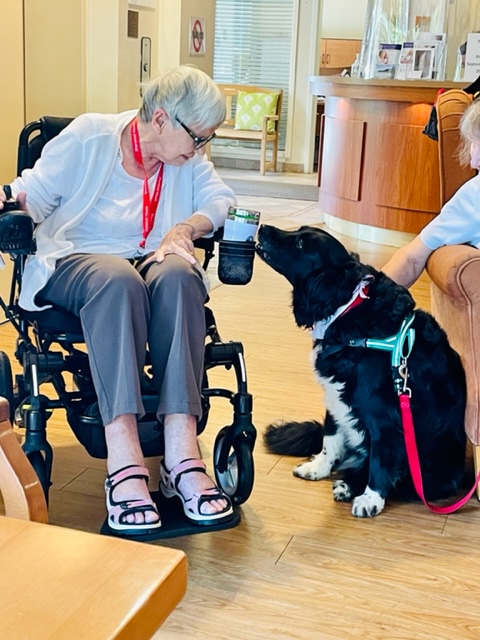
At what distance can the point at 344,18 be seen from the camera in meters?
10.2

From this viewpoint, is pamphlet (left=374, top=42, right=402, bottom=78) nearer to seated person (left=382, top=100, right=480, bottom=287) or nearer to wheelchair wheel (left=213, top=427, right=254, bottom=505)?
seated person (left=382, top=100, right=480, bottom=287)

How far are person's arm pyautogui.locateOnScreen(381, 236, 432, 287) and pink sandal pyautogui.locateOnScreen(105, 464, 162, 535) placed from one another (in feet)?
3.31

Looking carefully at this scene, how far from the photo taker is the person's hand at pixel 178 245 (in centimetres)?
197

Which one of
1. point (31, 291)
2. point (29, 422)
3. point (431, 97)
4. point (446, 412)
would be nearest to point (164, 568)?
point (29, 422)

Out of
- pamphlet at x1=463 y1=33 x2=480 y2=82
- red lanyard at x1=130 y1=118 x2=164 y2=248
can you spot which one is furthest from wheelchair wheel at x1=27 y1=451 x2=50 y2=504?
pamphlet at x1=463 y1=33 x2=480 y2=82

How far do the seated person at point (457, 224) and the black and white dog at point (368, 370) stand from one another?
0.30 metres

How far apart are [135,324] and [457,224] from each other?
3.17 feet

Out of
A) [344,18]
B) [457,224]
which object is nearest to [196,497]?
[457,224]

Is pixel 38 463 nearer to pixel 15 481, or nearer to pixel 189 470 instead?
pixel 189 470

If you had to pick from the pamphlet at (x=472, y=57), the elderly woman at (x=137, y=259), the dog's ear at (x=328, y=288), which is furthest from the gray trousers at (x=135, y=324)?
the pamphlet at (x=472, y=57)

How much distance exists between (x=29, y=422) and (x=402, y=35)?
202 inches

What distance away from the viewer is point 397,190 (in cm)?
557

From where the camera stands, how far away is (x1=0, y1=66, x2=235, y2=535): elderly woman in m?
1.79

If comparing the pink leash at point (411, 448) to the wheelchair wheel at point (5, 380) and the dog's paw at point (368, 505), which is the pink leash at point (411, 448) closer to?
the dog's paw at point (368, 505)
